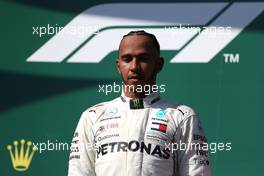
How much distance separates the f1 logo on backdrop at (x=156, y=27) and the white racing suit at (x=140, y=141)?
127 centimetres

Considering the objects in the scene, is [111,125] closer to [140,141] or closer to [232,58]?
[140,141]

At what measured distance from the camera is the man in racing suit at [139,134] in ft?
7.49

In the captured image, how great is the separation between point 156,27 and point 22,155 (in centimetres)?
125

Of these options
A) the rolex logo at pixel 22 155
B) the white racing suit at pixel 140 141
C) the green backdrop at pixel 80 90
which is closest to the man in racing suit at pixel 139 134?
the white racing suit at pixel 140 141

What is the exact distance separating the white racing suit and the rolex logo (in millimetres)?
1413

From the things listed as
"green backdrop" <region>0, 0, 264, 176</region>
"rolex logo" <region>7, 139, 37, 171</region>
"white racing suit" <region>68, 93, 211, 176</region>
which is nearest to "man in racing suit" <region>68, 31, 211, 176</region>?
"white racing suit" <region>68, 93, 211, 176</region>

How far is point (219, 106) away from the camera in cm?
365

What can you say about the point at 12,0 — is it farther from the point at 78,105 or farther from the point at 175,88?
the point at 175,88

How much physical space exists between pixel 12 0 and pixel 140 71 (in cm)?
176

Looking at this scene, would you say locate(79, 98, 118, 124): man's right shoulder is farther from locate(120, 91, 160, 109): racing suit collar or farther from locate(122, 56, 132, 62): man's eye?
locate(122, 56, 132, 62): man's eye

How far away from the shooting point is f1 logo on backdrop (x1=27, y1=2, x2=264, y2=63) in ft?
12.0

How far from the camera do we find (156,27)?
3.70 metres

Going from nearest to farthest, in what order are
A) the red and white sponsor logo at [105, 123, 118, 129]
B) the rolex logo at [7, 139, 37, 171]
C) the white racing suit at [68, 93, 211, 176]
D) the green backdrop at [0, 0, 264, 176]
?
the white racing suit at [68, 93, 211, 176], the red and white sponsor logo at [105, 123, 118, 129], the green backdrop at [0, 0, 264, 176], the rolex logo at [7, 139, 37, 171]

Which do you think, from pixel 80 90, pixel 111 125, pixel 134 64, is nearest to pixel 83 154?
pixel 111 125
